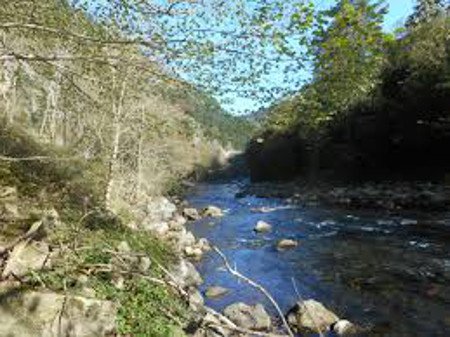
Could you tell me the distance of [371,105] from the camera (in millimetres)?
34406

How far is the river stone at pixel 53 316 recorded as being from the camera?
562cm

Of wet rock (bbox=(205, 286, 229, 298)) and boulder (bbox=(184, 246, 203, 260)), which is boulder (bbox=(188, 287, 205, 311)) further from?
boulder (bbox=(184, 246, 203, 260))

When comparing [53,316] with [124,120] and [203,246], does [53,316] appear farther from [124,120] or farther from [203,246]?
[203,246]

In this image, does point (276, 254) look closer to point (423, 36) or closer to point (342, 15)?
point (342, 15)

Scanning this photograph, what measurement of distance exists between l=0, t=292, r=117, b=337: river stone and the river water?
5.18 feet

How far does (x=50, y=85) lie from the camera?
56.1 ft

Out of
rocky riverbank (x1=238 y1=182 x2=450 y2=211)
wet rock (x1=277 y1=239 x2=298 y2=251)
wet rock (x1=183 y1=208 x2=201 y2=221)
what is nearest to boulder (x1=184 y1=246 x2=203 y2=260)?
wet rock (x1=277 y1=239 x2=298 y2=251)

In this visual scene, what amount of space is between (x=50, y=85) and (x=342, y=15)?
14.3 m

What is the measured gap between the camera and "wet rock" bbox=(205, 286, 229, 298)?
12.7 meters

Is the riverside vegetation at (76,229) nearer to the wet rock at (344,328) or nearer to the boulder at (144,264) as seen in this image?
the boulder at (144,264)

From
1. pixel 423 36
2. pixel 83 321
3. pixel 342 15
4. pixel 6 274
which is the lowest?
pixel 83 321

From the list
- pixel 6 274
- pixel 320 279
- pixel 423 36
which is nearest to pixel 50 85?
pixel 320 279

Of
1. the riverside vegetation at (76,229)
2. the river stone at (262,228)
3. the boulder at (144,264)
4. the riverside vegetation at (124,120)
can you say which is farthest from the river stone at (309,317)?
the river stone at (262,228)

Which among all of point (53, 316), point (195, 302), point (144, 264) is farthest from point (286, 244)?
point (53, 316)
